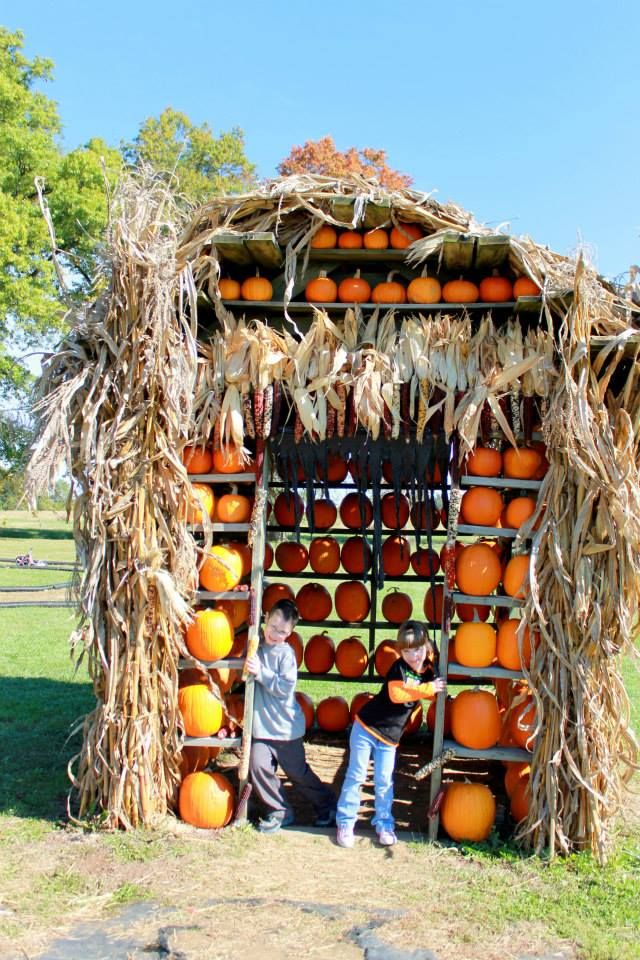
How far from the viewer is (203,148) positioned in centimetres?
3189

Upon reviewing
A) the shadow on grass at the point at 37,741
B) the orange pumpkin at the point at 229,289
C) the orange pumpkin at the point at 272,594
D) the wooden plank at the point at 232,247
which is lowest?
the shadow on grass at the point at 37,741

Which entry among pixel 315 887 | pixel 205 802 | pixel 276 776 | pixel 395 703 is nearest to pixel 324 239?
pixel 395 703

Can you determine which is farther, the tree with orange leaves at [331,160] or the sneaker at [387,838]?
the tree with orange leaves at [331,160]

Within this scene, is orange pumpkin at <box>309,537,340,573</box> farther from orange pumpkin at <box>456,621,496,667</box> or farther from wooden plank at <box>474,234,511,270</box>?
wooden plank at <box>474,234,511,270</box>

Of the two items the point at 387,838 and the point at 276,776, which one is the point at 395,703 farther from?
the point at 276,776

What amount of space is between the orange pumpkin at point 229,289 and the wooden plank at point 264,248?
240 mm

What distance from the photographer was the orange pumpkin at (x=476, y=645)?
17.9 ft

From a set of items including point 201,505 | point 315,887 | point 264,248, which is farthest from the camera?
point 264,248

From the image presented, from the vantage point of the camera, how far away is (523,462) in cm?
555

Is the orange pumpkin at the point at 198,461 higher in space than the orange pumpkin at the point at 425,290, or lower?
lower

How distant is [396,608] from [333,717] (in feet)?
3.97

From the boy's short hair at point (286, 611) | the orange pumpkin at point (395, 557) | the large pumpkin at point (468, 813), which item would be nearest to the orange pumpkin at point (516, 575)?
the large pumpkin at point (468, 813)

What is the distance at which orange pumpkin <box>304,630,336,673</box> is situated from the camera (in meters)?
7.48

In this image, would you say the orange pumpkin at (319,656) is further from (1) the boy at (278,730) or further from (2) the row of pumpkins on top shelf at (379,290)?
(2) the row of pumpkins on top shelf at (379,290)
